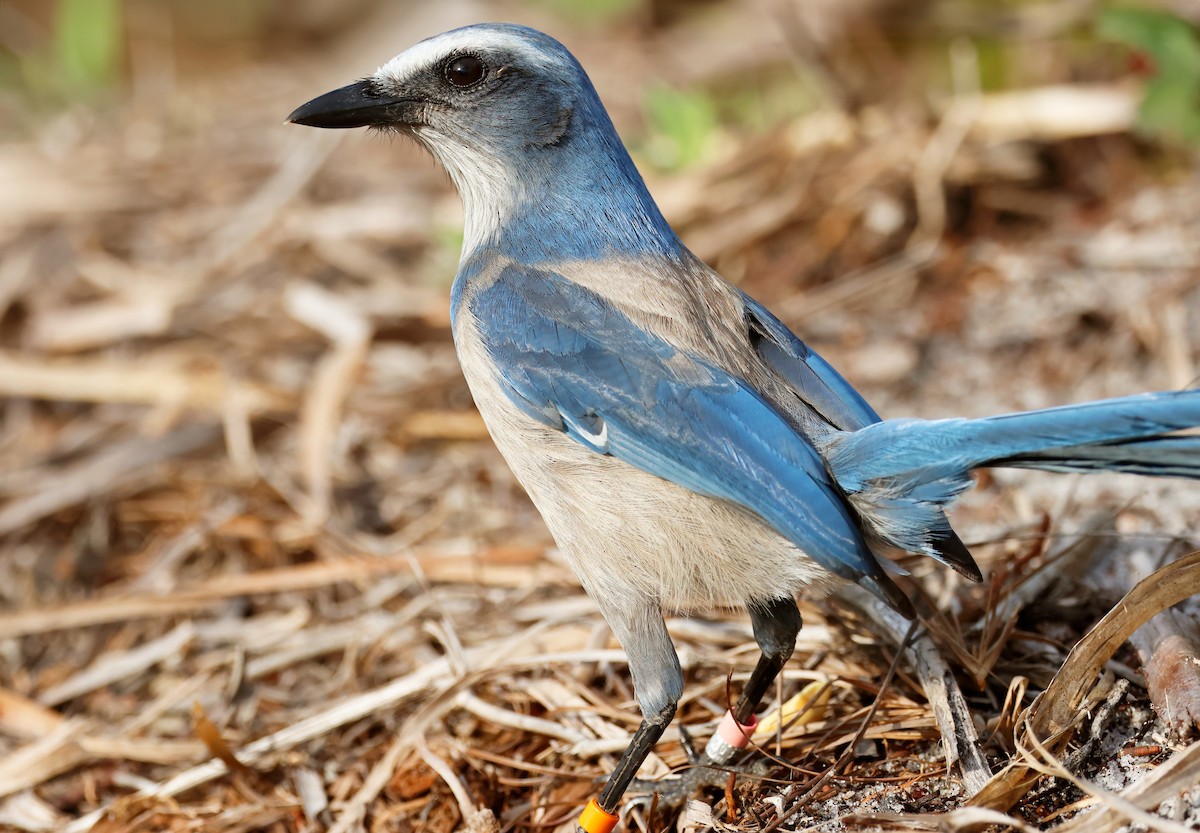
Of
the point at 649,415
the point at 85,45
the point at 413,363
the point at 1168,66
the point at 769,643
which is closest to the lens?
the point at 649,415

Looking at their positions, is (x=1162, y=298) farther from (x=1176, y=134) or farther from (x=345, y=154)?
(x=345, y=154)

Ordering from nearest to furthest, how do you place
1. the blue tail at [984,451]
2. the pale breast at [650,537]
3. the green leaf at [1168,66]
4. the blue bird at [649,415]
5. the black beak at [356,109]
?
the blue tail at [984,451] → the blue bird at [649,415] → the pale breast at [650,537] → the black beak at [356,109] → the green leaf at [1168,66]

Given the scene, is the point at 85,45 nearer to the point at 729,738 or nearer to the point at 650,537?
the point at 650,537

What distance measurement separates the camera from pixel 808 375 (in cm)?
312

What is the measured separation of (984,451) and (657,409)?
0.76m

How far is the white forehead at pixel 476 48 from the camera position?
3404mm

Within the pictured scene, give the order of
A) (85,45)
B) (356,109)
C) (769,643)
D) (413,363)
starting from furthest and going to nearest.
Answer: (85,45) → (413,363) → (356,109) → (769,643)

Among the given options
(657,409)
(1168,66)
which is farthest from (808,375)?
(1168,66)

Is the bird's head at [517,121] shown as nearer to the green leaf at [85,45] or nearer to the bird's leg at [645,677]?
the bird's leg at [645,677]

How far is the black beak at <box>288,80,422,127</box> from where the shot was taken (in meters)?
3.36

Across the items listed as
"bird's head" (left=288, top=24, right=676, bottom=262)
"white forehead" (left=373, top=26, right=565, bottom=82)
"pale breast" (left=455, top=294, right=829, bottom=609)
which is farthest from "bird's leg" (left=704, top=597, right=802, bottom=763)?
"white forehead" (left=373, top=26, right=565, bottom=82)

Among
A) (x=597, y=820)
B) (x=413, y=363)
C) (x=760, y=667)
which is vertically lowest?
(x=597, y=820)

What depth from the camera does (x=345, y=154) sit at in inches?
308

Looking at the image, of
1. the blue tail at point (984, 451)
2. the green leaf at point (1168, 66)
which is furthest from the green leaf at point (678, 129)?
the blue tail at point (984, 451)
